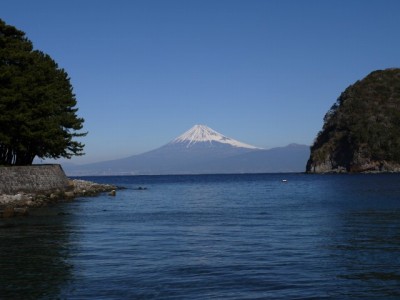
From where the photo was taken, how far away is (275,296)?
1398 cm

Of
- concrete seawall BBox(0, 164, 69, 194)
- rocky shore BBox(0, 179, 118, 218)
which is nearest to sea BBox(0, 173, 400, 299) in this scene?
rocky shore BBox(0, 179, 118, 218)

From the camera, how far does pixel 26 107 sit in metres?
53.2

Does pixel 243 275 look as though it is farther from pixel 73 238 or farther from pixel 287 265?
pixel 73 238

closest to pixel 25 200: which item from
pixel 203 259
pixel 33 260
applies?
pixel 33 260

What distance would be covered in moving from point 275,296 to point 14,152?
55.4 metres

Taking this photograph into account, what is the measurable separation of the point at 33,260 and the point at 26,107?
35920mm

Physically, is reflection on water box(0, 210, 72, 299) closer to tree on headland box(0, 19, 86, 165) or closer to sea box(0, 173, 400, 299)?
sea box(0, 173, 400, 299)

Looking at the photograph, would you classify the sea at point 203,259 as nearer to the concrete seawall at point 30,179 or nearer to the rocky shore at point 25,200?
the rocky shore at point 25,200

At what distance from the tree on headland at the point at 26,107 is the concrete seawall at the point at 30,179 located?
2533mm

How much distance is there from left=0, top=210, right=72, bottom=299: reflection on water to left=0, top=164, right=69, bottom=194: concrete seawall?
65.0 feet

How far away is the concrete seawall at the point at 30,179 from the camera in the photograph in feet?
171

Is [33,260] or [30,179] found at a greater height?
[30,179]

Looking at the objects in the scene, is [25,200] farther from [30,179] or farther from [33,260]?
[33,260]

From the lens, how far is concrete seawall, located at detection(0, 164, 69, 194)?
52062 millimetres
